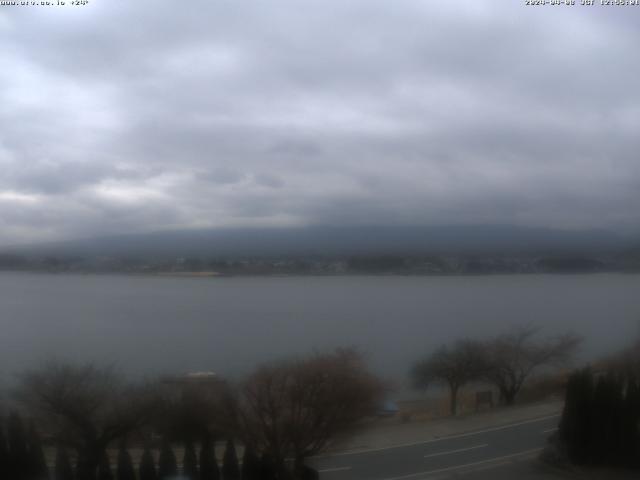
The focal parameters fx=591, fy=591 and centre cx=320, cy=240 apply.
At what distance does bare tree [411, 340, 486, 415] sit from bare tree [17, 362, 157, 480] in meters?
3.14

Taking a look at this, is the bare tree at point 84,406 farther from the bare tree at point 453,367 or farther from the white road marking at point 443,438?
the bare tree at point 453,367

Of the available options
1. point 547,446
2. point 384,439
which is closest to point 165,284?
point 384,439

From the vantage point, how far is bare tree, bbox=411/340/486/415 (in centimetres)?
701

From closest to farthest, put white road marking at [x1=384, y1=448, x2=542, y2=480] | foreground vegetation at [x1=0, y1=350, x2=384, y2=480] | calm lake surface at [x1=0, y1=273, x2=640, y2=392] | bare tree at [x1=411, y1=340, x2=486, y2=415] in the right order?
foreground vegetation at [x1=0, y1=350, x2=384, y2=480] < white road marking at [x1=384, y1=448, x2=542, y2=480] < calm lake surface at [x1=0, y1=273, x2=640, y2=392] < bare tree at [x1=411, y1=340, x2=486, y2=415]

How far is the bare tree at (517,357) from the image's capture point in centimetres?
723

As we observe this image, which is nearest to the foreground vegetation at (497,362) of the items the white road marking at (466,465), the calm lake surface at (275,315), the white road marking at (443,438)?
the calm lake surface at (275,315)

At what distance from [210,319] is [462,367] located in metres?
3.09

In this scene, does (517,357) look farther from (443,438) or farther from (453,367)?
(443,438)

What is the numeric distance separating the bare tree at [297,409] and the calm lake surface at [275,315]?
13.1 inches

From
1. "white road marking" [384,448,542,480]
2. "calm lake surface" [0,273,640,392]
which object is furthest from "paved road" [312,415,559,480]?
"calm lake surface" [0,273,640,392]

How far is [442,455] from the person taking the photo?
6.51 m

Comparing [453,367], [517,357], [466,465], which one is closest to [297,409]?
[466,465]

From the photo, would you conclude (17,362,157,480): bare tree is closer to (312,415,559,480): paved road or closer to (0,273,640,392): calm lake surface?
(0,273,640,392): calm lake surface

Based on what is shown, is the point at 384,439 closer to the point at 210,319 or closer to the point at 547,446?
the point at 547,446
